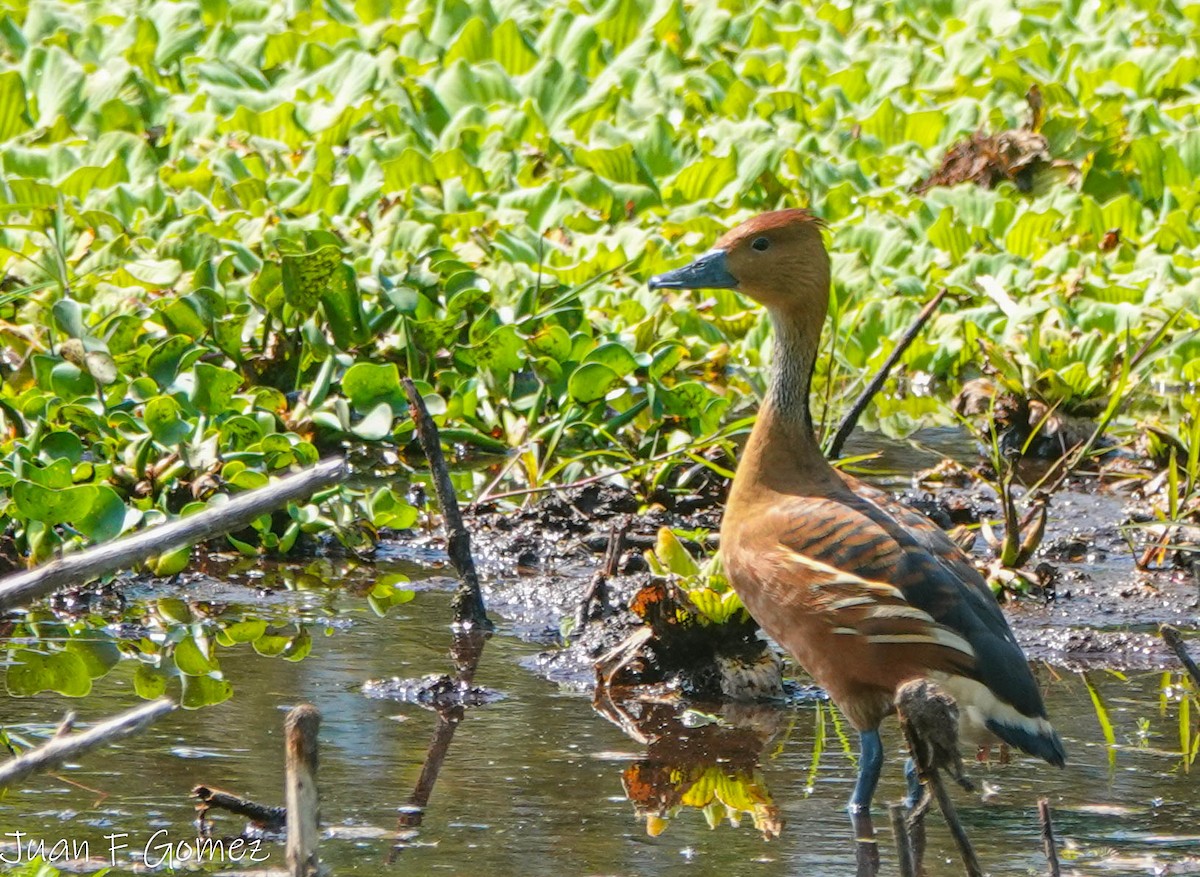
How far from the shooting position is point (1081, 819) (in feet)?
15.5

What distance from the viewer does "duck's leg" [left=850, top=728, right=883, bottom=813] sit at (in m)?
4.70

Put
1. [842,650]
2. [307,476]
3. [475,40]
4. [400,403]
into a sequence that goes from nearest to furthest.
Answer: [307,476] < [842,650] < [400,403] < [475,40]

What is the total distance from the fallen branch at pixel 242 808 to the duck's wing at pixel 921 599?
1.53m

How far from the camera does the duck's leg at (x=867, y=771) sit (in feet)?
15.4

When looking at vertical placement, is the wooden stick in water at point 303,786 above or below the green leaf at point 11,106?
below

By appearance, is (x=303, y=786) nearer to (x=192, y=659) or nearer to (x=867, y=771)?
(x=867, y=771)

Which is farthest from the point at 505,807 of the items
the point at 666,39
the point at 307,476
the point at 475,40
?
the point at 666,39

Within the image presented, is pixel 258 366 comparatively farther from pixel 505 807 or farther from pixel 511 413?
pixel 505 807

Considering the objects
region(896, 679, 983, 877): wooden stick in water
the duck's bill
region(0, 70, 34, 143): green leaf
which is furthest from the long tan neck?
region(0, 70, 34, 143): green leaf

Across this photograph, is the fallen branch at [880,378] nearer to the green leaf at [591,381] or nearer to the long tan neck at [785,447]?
the long tan neck at [785,447]

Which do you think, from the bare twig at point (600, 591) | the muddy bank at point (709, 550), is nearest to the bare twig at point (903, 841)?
the muddy bank at point (709, 550)

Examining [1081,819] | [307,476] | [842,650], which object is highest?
[307,476]

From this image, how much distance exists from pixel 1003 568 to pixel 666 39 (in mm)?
7025

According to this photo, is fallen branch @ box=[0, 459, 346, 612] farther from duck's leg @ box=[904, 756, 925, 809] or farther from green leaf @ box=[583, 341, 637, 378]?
green leaf @ box=[583, 341, 637, 378]
